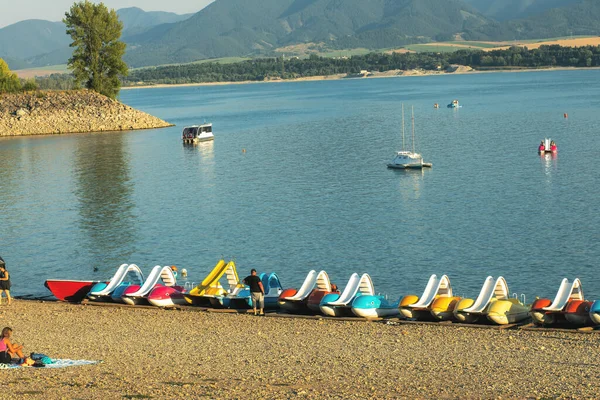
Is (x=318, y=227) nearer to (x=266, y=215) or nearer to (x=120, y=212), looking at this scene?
(x=266, y=215)

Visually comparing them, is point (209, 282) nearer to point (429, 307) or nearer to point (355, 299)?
point (355, 299)

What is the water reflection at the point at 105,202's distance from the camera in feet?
136

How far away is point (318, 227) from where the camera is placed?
45.0 metres

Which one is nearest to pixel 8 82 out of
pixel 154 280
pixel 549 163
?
pixel 549 163

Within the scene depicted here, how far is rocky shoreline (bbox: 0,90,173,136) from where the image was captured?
103000 millimetres

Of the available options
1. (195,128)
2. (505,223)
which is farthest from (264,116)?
(505,223)

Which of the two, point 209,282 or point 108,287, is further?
point 108,287

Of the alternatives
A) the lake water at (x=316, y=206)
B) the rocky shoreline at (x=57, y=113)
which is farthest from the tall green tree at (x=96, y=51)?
the lake water at (x=316, y=206)

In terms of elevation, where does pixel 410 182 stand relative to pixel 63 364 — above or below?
below

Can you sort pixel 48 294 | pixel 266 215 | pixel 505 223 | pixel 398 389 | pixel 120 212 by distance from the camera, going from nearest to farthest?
pixel 398 389
pixel 48 294
pixel 505 223
pixel 266 215
pixel 120 212

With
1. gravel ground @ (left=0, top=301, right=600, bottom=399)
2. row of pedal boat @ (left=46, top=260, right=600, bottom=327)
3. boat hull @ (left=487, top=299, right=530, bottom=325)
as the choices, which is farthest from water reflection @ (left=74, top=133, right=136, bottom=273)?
boat hull @ (left=487, top=299, right=530, bottom=325)

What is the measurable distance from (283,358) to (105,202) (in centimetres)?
3770

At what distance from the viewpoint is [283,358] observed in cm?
2112

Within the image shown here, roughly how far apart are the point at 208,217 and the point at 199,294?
69.9ft
